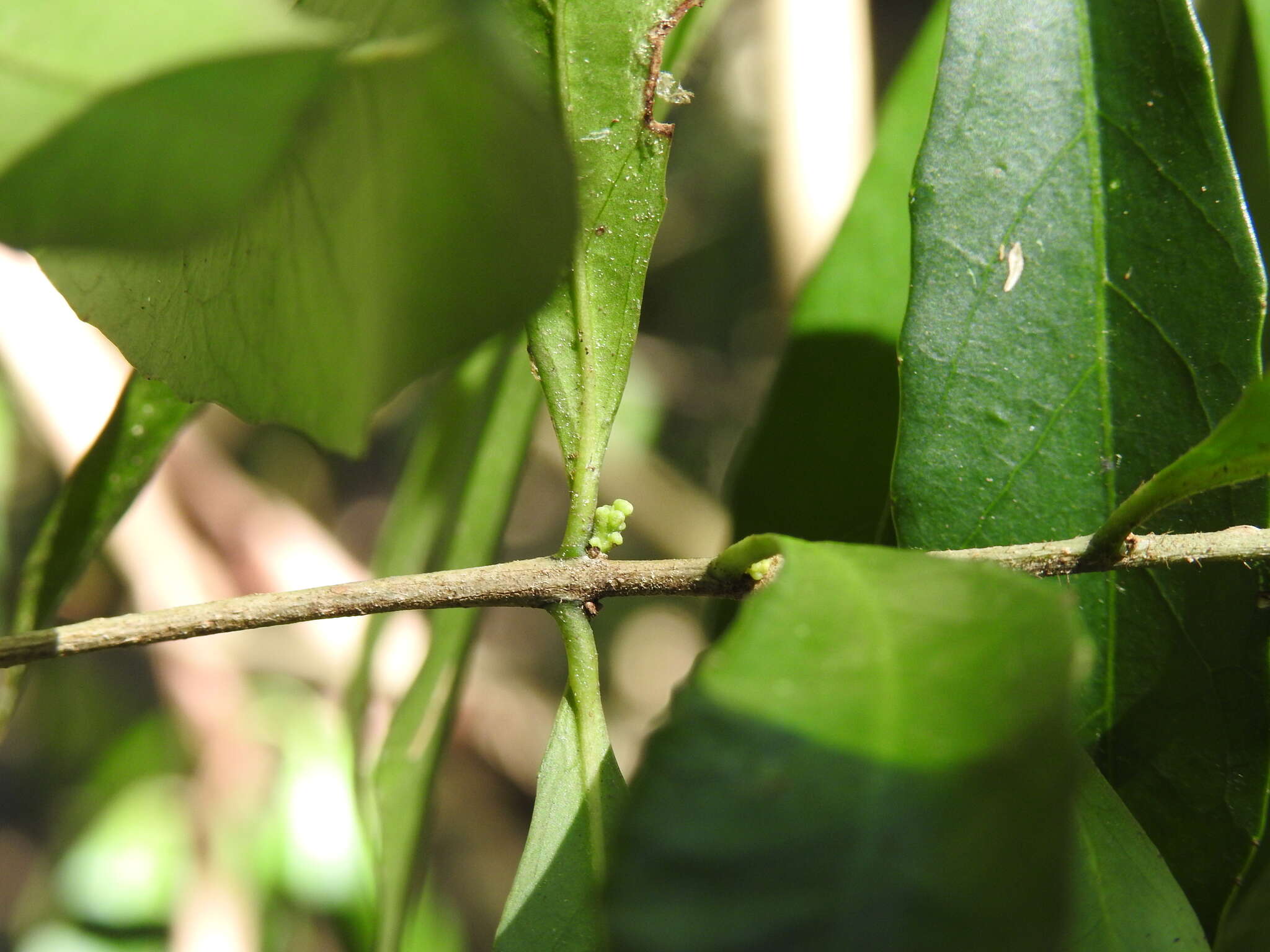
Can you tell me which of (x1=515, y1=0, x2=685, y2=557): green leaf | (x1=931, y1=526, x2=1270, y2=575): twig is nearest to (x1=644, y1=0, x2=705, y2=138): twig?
(x1=515, y1=0, x2=685, y2=557): green leaf

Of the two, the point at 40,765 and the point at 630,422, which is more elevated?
the point at 630,422

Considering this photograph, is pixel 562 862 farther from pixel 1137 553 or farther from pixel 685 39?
pixel 685 39

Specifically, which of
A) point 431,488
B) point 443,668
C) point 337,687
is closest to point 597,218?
point 443,668

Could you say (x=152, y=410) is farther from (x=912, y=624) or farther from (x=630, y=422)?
(x=630, y=422)

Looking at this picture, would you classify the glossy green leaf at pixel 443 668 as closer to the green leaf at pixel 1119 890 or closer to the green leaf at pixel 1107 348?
the green leaf at pixel 1107 348

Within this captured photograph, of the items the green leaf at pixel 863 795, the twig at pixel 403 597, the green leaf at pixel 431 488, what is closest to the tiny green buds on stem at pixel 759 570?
the twig at pixel 403 597

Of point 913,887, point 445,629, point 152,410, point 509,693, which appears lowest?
point 509,693

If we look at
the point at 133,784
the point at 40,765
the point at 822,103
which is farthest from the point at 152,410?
the point at 40,765
